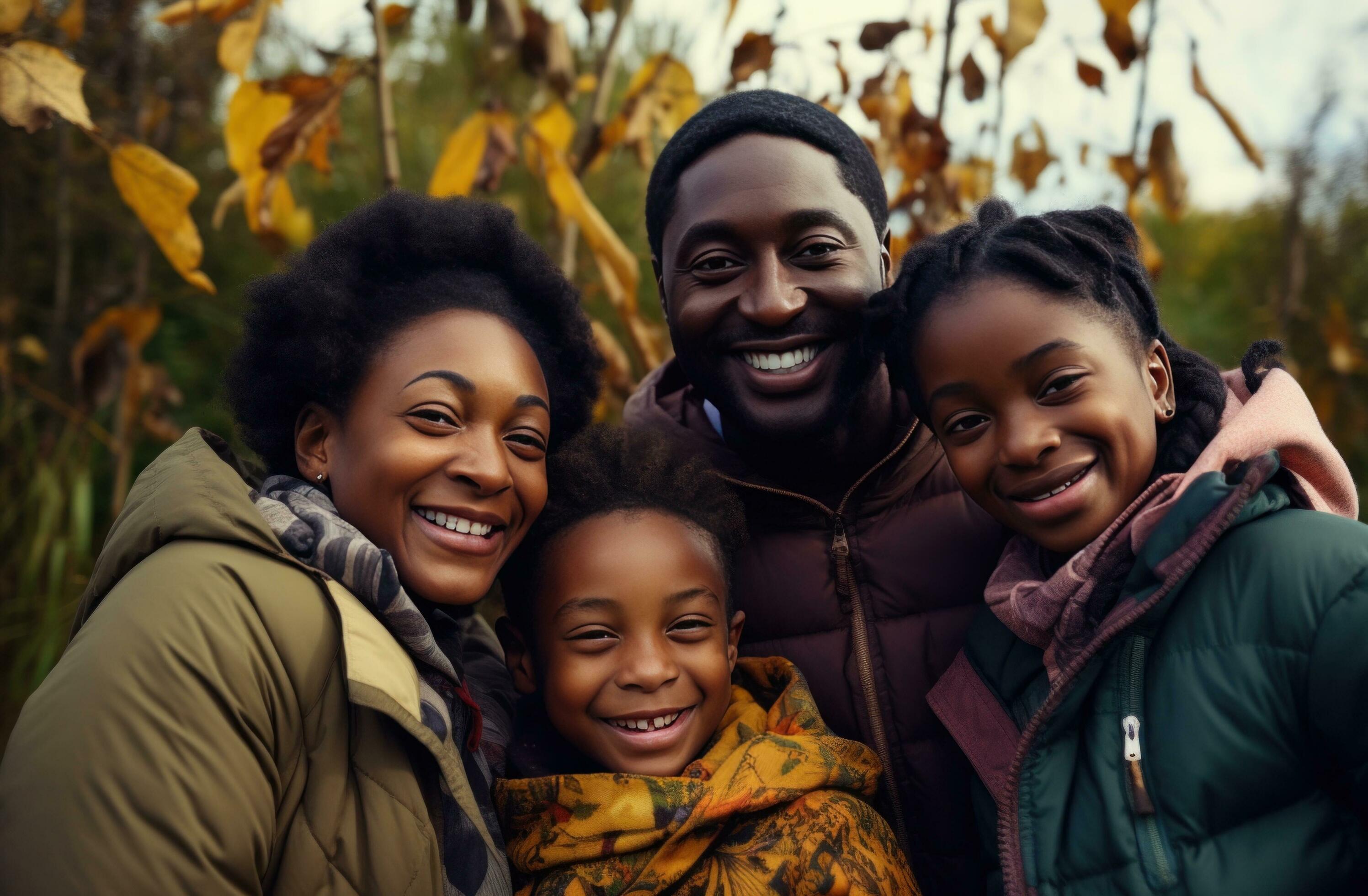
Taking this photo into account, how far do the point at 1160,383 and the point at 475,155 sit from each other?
6.25 feet

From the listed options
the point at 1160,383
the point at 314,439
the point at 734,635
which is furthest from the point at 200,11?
the point at 1160,383

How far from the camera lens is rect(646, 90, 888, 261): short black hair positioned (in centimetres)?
235

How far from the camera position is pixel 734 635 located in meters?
2.28

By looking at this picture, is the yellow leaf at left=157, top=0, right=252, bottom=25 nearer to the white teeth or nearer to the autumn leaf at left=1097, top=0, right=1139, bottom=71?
the white teeth

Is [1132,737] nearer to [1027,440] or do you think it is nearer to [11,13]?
[1027,440]

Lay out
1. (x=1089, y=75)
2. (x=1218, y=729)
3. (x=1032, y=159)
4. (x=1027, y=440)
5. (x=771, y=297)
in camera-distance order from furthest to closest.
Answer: (x=1032, y=159)
(x=1089, y=75)
(x=771, y=297)
(x=1027, y=440)
(x=1218, y=729)

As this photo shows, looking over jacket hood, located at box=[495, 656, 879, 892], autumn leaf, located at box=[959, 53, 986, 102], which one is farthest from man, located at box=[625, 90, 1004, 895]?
autumn leaf, located at box=[959, 53, 986, 102]

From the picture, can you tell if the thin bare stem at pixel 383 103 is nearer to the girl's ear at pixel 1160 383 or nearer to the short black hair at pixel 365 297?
the short black hair at pixel 365 297

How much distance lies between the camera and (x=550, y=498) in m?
2.28

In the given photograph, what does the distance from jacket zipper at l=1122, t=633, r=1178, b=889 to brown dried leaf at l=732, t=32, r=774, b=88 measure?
2143 mm

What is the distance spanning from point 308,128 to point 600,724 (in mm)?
1756

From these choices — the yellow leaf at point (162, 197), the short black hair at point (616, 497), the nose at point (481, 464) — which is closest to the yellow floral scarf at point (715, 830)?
the short black hair at point (616, 497)

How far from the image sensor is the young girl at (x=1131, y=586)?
1.56 m

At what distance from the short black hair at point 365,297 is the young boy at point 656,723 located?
1.26ft
